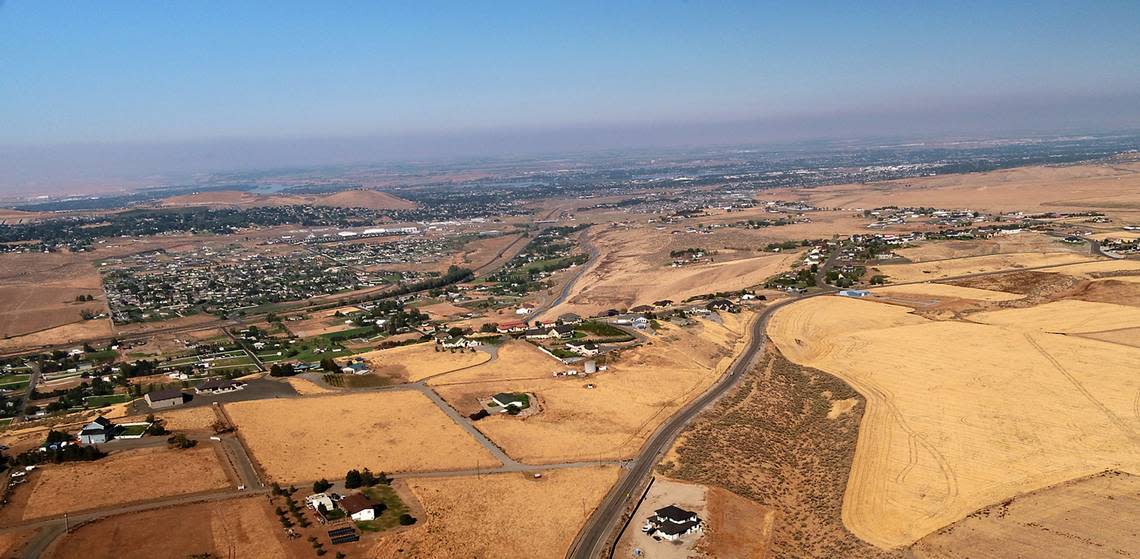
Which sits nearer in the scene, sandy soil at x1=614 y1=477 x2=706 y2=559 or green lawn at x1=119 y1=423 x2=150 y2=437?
sandy soil at x1=614 y1=477 x2=706 y2=559

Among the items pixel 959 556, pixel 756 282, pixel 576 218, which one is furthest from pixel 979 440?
pixel 576 218

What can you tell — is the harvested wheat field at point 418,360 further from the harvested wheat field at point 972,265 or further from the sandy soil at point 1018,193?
the sandy soil at point 1018,193

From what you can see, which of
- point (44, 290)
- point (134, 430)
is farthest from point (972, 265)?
point (44, 290)

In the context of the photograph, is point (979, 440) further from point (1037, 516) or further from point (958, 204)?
point (958, 204)

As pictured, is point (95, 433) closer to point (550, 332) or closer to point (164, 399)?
point (164, 399)

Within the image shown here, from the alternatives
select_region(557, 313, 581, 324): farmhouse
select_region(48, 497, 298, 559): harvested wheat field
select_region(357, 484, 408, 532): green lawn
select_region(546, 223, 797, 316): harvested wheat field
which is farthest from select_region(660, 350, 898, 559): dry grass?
select_region(546, 223, 797, 316): harvested wheat field

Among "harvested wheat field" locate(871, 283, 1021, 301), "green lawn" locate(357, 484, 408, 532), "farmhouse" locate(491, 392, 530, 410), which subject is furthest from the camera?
"harvested wheat field" locate(871, 283, 1021, 301)

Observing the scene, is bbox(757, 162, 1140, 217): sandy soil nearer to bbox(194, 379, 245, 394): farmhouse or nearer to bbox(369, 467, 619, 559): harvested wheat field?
bbox(369, 467, 619, 559): harvested wheat field
